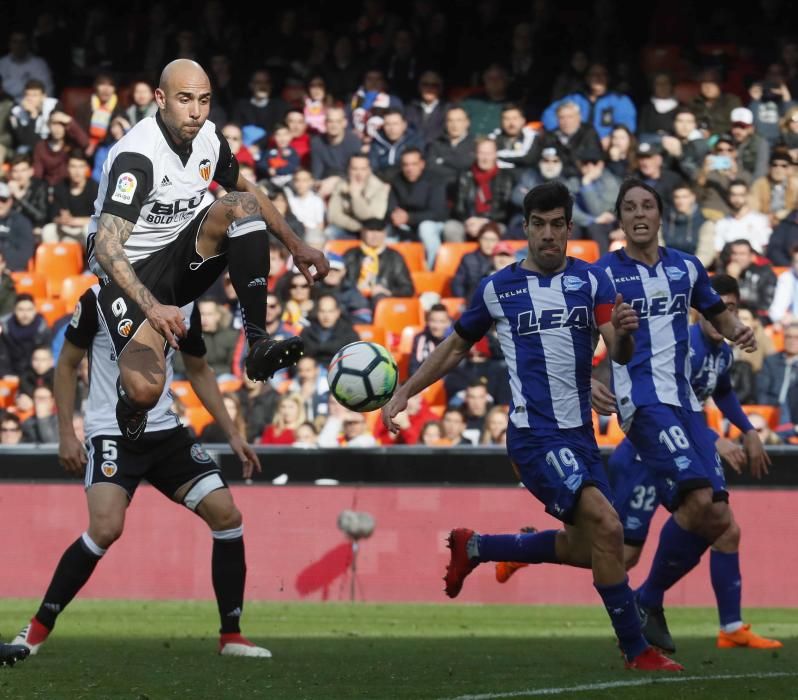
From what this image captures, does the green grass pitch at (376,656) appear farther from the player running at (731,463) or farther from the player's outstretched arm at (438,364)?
the player's outstretched arm at (438,364)

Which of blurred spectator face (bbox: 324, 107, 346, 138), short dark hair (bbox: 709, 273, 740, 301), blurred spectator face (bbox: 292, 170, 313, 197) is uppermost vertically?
blurred spectator face (bbox: 324, 107, 346, 138)

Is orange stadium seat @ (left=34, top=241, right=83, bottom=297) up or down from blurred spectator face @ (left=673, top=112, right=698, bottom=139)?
down

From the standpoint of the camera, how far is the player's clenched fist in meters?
7.02

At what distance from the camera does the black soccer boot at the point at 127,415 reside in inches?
280

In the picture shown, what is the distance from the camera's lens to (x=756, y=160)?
1617cm

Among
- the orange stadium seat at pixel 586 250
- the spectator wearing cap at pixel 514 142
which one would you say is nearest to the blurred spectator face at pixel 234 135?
the spectator wearing cap at pixel 514 142

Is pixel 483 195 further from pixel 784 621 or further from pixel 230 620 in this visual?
pixel 230 620

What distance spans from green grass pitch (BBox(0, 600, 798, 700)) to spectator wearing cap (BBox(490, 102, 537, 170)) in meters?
5.88

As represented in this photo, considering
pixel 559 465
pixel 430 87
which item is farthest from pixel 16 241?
pixel 559 465

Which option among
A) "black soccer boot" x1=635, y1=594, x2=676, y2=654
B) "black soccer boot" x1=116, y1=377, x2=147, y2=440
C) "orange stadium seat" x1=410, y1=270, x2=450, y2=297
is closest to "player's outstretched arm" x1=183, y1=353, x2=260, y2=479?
"black soccer boot" x1=116, y1=377, x2=147, y2=440

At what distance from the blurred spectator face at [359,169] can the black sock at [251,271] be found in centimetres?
921

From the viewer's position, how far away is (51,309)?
15.8 meters

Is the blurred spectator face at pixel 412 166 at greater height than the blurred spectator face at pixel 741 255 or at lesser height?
greater

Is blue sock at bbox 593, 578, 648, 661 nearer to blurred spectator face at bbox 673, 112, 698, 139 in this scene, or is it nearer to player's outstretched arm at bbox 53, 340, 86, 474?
player's outstretched arm at bbox 53, 340, 86, 474
